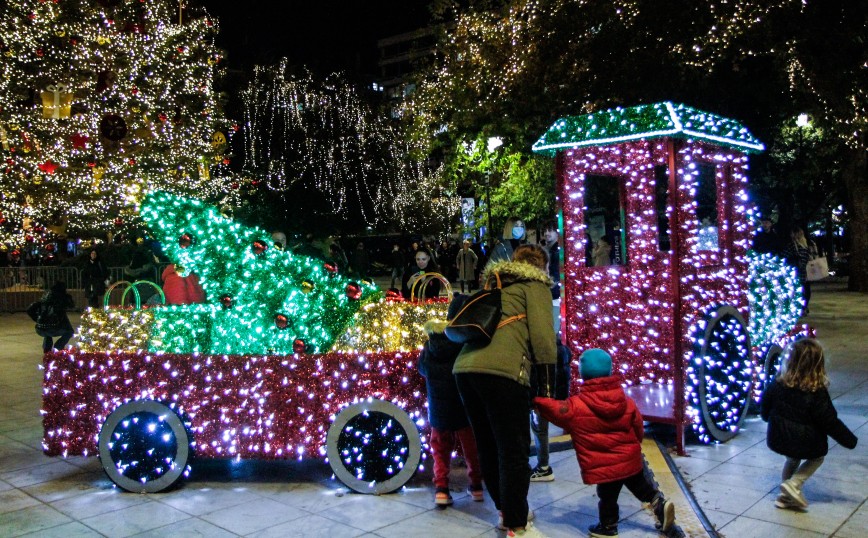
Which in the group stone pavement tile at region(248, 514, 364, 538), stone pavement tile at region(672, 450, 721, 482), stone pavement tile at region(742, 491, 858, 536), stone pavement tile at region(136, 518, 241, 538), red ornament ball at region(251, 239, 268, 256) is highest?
red ornament ball at region(251, 239, 268, 256)

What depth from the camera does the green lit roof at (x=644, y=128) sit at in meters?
5.66

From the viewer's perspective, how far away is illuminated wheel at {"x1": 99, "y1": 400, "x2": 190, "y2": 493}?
5203mm

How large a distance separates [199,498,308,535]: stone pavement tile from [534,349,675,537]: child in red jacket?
76.9 inches

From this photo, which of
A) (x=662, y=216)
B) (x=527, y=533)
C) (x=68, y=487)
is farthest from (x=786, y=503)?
(x=662, y=216)

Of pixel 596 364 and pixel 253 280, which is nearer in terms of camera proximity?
pixel 596 364

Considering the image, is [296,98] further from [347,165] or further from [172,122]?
[172,122]

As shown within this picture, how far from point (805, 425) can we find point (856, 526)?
2.07ft

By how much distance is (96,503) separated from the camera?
5.04 m

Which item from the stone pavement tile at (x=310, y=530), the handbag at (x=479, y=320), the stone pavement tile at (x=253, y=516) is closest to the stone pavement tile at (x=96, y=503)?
the stone pavement tile at (x=253, y=516)

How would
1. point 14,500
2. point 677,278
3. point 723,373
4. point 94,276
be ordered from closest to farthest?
point 14,500, point 677,278, point 723,373, point 94,276

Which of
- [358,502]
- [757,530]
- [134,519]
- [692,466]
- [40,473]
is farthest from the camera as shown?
[40,473]

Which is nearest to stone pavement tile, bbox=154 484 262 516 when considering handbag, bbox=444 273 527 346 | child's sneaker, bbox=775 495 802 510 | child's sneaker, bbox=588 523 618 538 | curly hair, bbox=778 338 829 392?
handbag, bbox=444 273 527 346

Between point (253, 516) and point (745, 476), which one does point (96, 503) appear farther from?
point (745, 476)

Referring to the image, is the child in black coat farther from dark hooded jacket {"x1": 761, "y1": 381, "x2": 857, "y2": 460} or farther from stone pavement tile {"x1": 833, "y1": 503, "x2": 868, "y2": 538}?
Answer: stone pavement tile {"x1": 833, "y1": 503, "x2": 868, "y2": 538}
